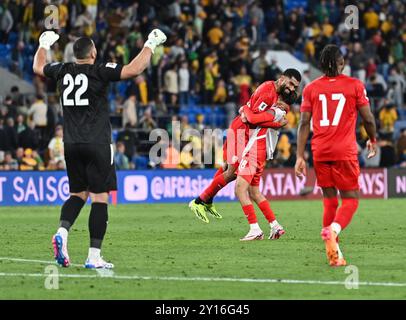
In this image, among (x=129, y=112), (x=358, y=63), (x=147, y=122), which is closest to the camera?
(x=129, y=112)

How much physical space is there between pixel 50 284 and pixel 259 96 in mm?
6282

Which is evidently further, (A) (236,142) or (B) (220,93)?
(B) (220,93)

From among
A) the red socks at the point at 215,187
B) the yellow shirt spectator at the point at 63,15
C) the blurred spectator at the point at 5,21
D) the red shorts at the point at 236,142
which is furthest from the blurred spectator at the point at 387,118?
the red shorts at the point at 236,142

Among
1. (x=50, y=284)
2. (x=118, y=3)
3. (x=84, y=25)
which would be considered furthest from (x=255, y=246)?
(x=118, y=3)

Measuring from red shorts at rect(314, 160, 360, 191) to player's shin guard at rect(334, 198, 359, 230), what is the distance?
149 millimetres

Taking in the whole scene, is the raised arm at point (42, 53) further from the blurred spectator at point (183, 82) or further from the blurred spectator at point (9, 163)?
the blurred spectator at point (183, 82)

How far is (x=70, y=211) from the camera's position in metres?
13.0

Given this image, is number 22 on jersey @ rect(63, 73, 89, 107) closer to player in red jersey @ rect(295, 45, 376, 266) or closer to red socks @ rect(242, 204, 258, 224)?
player in red jersey @ rect(295, 45, 376, 266)

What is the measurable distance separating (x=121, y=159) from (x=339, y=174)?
1712 cm

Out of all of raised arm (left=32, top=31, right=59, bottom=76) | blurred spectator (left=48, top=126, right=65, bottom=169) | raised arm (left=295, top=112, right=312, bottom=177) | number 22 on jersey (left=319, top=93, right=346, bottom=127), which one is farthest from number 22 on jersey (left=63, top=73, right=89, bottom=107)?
blurred spectator (left=48, top=126, right=65, bottom=169)

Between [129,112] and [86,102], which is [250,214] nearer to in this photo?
[86,102]

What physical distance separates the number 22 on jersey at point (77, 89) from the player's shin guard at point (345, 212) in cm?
312

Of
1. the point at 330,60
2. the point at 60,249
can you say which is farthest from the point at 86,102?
the point at 330,60
